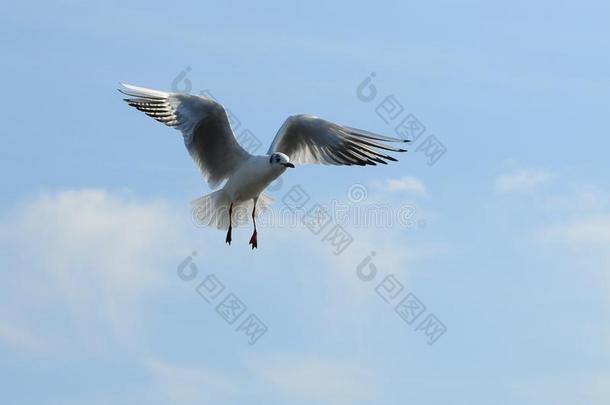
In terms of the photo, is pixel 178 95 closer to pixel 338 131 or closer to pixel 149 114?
pixel 149 114

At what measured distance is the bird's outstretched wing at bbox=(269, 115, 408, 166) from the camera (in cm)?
1889

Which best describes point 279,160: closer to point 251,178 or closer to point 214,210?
point 251,178

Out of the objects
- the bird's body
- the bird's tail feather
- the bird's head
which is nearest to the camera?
the bird's head

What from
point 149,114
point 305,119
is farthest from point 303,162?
point 149,114

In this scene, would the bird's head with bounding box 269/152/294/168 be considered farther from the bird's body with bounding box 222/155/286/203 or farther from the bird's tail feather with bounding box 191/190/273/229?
the bird's tail feather with bounding box 191/190/273/229

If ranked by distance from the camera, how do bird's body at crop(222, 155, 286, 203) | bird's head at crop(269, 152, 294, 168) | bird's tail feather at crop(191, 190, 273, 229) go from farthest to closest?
bird's tail feather at crop(191, 190, 273, 229)
bird's body at crop(222, 155, 286, 203)
bird's head at crop(269, 152, 294, 168)

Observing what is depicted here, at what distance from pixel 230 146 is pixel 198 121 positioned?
43 cm

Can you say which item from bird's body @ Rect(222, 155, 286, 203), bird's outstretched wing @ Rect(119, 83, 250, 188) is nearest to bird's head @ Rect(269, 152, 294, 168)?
bird's body @ Rect(222, 155, 286, 203)

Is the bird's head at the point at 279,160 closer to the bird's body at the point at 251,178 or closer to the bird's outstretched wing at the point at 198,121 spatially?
the bird's body at the point at 251,178

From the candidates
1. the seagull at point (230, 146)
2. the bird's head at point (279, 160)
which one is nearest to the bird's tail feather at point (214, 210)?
the seagull at point (230, 146)

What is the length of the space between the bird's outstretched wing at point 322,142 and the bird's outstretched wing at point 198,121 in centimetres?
45

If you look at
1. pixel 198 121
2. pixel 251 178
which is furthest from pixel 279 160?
pixel 198 121

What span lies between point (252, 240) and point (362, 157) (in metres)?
1.37

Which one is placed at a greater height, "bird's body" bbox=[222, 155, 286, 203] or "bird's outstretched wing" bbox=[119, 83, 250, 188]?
"bird's outstretched wing" bbox=[119, 83, 250, 188]
